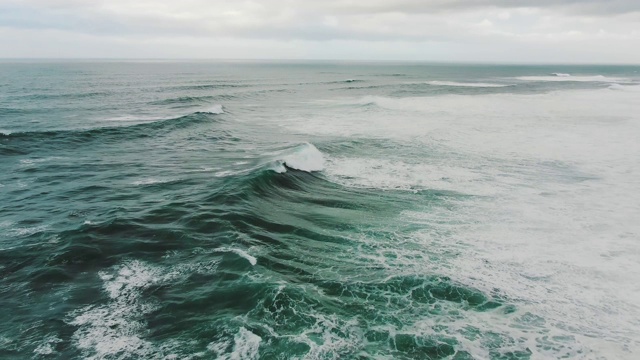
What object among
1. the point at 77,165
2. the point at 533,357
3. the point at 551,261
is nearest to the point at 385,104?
the point at 77,165

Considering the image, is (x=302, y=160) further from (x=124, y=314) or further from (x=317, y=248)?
(x=124, y=314)

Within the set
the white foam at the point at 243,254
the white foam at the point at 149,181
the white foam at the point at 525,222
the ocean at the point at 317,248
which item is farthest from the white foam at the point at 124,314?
the white foam at the point at 149,181

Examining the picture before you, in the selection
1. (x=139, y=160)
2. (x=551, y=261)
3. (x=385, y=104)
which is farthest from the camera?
(x=385, y=104)

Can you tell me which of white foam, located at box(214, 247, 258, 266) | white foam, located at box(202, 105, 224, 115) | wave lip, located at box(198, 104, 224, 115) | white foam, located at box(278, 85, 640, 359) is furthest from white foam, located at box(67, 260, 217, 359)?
white foam, located at box(202, 105, 224, 115)

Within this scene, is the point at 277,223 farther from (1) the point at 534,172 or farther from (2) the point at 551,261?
(1) the point at 534,172

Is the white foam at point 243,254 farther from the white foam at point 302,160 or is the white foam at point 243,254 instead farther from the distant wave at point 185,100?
the distant wave at point 185,100

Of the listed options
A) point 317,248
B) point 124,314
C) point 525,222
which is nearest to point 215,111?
point 317,248

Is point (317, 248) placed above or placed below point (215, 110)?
below
